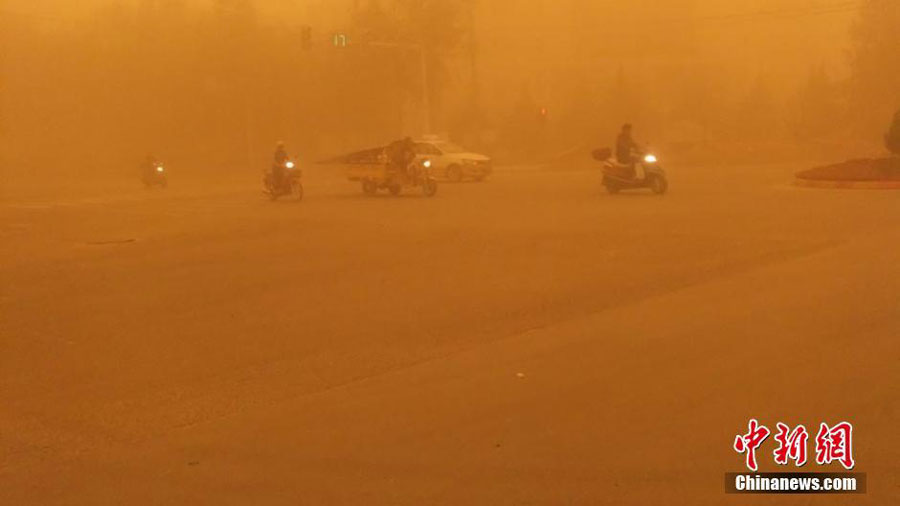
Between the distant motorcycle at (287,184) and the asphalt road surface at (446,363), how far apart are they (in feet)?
41.5

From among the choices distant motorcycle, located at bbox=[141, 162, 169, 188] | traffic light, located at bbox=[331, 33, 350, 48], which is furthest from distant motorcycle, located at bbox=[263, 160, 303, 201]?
traffic light, located at bbox=[331, 33, 350, 48]

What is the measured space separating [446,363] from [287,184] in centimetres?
2430

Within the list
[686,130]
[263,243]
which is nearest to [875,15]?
[686,130]

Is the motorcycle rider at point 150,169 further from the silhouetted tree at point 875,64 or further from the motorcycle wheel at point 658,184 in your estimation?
the silhouetted tree at point 875,64

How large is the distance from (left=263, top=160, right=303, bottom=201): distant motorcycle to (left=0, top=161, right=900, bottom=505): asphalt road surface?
12658mm

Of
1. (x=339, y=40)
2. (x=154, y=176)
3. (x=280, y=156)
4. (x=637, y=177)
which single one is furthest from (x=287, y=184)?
(x=339, y=40)

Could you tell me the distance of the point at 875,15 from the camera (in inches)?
2800

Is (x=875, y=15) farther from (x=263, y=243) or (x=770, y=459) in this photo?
(x=770, y=459)

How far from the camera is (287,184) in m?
33.8

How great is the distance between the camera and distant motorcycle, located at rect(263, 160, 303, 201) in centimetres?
3372

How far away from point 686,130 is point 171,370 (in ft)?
234

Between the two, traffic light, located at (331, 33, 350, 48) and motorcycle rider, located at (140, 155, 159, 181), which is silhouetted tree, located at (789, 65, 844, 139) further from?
motorcycle rider, located at (140, 155, 159, 181)

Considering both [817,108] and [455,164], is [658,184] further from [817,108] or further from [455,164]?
[817,108]

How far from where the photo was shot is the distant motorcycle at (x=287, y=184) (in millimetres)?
33719
